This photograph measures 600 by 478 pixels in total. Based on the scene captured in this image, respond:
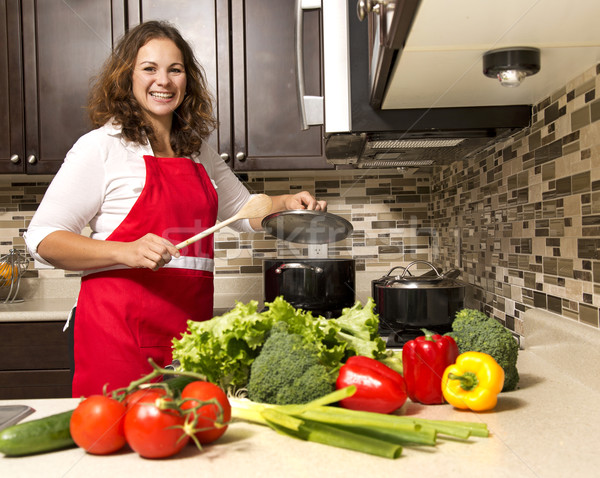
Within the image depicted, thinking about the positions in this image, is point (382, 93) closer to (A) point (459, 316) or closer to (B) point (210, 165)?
(A) point (459, 316)

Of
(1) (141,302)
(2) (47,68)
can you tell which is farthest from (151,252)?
(2) (47,68)

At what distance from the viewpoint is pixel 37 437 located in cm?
69

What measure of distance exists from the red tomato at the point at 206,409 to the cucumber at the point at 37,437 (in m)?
0.16

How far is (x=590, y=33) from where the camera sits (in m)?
0.89

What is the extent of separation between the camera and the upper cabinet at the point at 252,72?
213 cm

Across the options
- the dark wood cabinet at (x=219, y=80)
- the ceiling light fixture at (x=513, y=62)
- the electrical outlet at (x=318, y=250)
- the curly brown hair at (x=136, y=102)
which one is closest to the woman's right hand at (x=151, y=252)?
the curly brown hair at (x=136, y=102)

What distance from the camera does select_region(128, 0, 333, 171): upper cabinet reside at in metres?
2.13

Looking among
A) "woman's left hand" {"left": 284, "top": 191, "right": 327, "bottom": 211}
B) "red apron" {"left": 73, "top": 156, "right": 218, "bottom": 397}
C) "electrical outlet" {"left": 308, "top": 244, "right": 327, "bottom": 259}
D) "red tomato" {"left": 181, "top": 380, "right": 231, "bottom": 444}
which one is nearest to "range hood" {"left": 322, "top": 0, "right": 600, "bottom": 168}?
"woman's left hand" {"left": 284, "top": 191, "right": 327, "bottom": 211}

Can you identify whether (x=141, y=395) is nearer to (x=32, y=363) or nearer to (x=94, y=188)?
(x=94, y=188)

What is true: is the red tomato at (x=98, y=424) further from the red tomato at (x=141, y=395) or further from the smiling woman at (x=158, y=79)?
the smiling woman at (x=158, y=79)

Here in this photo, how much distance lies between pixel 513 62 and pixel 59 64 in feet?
5.76

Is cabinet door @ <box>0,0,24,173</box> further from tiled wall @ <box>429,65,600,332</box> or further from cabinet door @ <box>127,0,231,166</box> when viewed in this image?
tiled wall @ <box>429,65,600,332</box>

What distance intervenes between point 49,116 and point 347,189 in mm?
1196

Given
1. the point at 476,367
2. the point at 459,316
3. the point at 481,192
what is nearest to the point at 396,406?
the point at 476,367
